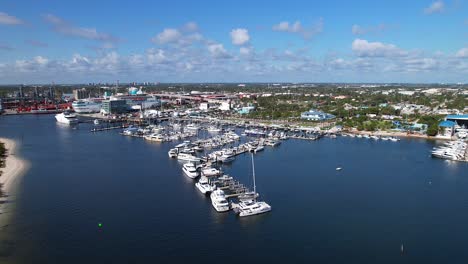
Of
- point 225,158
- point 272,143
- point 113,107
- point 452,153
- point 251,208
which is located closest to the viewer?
point 251,208

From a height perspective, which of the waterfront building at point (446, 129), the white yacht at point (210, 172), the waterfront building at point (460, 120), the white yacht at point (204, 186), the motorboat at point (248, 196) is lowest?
the motorboat at point (248, 196)

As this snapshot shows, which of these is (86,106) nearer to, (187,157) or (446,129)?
(187,157)

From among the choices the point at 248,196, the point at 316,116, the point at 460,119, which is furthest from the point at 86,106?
the point at 460,119

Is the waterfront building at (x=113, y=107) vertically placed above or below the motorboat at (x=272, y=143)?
above

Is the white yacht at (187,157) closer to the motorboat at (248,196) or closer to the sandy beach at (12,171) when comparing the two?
the motorboat at (248,196)

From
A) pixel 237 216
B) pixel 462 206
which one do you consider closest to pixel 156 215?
pixel 237 216

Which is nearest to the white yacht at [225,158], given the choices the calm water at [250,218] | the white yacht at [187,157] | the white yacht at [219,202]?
the calm water at [250,218]

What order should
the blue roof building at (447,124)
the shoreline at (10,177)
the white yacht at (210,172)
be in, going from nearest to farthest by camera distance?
the shoreline at (10,177) → the white yacht at (210,172) → the blue roof building at (447,124)
